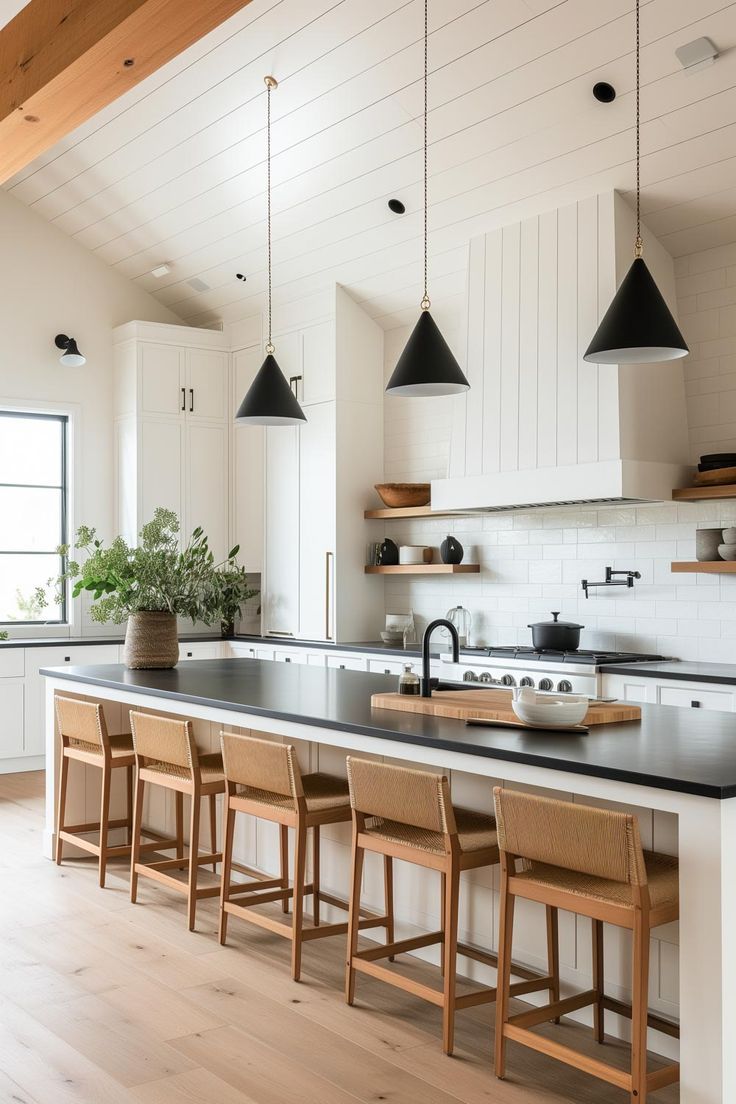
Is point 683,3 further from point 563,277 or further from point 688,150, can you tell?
point 563,277

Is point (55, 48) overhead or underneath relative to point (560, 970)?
overhead

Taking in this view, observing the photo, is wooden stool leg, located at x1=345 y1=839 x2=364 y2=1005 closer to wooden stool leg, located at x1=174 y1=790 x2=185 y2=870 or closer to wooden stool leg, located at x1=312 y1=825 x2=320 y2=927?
wooden stool leg, located at x1=312 y1=825 x2=320 y2=927

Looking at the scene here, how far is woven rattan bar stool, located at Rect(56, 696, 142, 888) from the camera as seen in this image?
15.8 ft

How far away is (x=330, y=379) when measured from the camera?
7.46 m

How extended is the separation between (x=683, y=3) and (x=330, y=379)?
3.60m

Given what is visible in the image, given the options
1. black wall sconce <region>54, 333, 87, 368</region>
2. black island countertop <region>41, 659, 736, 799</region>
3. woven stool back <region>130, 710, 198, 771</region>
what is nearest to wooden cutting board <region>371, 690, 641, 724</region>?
black island countertop <region>41, 659, 736, 799</region>

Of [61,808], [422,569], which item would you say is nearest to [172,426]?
[422,569]

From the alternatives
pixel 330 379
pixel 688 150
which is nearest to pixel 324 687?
pixel 688 150

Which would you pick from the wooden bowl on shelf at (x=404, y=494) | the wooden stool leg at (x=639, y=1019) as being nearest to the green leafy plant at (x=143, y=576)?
the wooden bowl on shelf at (x=404, y=494)

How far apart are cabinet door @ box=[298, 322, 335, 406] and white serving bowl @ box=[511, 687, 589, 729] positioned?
4.54m

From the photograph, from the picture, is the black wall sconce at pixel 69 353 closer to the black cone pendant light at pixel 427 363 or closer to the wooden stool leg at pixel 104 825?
the wooden stool leg at pixel 104 825

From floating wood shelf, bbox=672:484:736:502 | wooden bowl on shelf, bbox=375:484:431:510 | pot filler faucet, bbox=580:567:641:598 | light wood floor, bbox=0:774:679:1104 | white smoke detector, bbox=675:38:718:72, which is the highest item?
white smoke detector, bbox=675:38:718:72

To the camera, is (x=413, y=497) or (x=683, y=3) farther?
(x=413, y=497)

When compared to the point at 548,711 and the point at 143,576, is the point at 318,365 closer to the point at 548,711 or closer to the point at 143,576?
the point at 143,576
